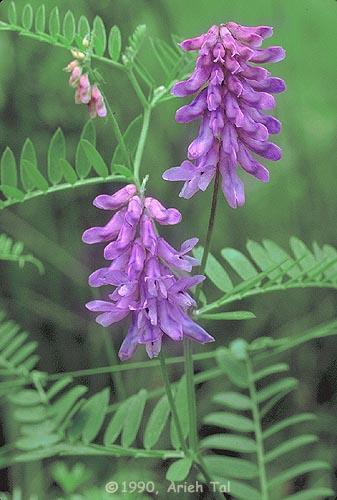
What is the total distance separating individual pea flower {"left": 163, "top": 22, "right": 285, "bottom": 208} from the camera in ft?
2.97

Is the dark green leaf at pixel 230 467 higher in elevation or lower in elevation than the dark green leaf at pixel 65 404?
lower

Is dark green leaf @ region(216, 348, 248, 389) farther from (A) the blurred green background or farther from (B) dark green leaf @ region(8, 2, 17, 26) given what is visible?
(B) dark green leaf @ region(8, 2, 17, 26)

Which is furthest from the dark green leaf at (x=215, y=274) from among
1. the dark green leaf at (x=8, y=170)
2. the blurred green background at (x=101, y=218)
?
the blurred green background at (x=101, y=218)

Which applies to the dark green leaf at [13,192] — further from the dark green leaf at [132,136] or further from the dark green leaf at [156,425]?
the dark green leaf at [156,425]

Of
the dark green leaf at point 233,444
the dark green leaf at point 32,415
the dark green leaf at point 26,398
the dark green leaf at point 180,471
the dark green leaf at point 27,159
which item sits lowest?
the dark green leaf at point 180,471

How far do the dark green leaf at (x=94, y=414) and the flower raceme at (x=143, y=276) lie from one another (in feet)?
1.17

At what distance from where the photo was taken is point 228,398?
1479mm

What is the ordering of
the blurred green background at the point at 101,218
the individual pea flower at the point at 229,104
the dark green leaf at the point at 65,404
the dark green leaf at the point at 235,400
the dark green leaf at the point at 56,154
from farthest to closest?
the blurred green background at the point at 101,218
the dark green leaf at the point at 235,400
the dark green leaf at the point at 65,404
the dark green leaf at the point at 56,154
the individual pea flower at the point at 229,104

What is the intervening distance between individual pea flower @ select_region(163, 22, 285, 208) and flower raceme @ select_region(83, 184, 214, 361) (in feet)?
0.19

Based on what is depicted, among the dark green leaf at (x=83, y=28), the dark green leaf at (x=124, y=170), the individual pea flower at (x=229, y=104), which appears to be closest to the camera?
the individual pea flower at (x=229, y=104)

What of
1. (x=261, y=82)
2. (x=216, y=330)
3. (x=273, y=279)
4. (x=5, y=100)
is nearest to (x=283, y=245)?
(x=216, y=330)

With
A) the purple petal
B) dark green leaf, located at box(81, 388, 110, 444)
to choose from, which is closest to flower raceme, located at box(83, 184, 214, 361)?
the purple petal

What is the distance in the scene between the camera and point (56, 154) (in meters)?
1.23

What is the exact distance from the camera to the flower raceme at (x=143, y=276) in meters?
0.93
